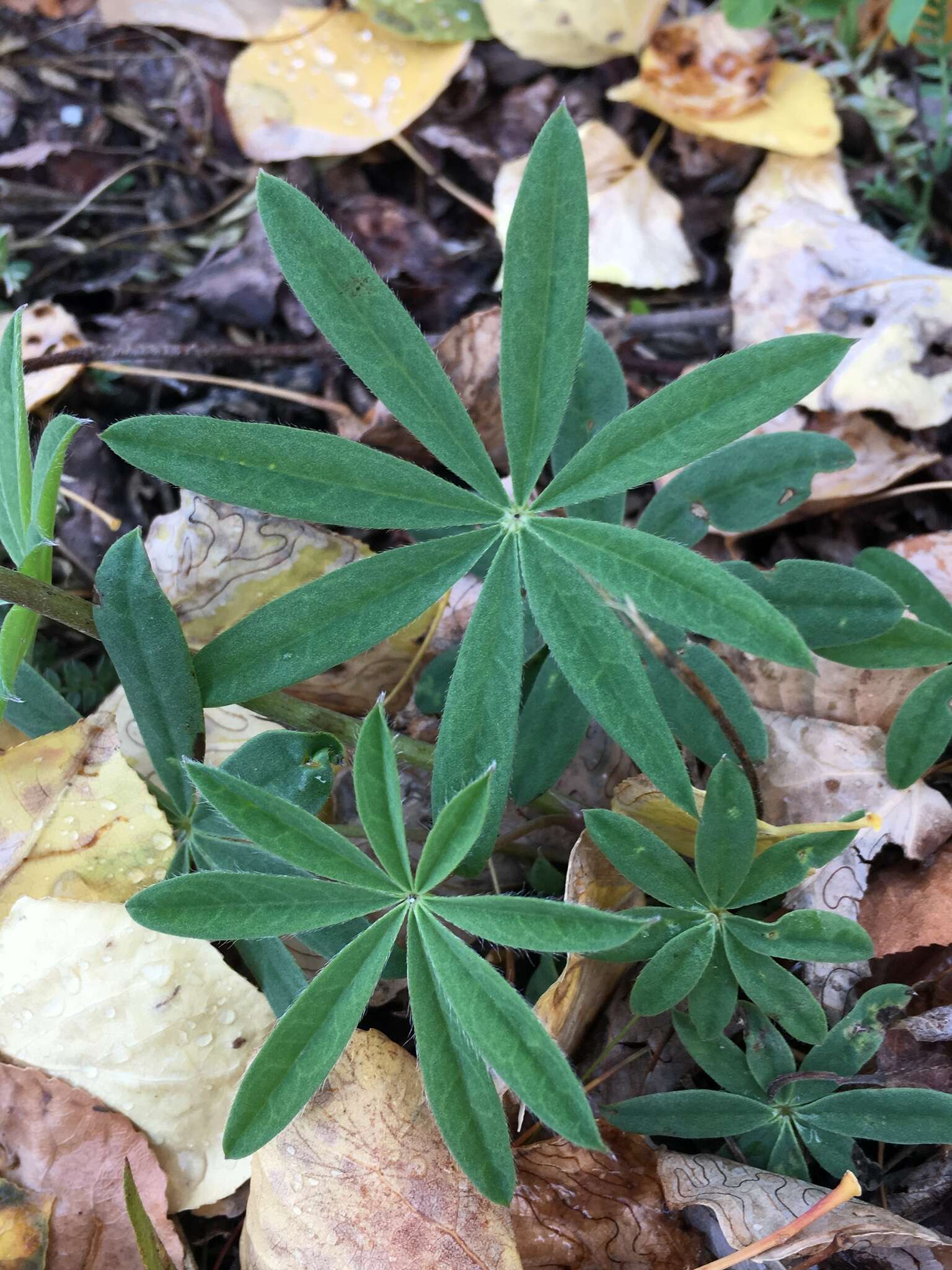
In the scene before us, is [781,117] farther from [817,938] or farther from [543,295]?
[817,938]

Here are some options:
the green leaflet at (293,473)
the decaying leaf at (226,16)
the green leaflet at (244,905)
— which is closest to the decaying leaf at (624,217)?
the decaying leaf at (226,16)

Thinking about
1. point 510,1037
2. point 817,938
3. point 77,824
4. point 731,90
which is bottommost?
point 77,824

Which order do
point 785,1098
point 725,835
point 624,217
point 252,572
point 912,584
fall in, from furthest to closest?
1. point 624,217
2. point 252,572
3. point 912,584
4. point 785,1098
5. point 725,835

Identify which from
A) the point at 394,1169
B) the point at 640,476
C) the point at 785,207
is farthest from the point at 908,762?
the point at 785,207

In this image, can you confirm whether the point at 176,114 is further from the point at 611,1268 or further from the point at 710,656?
the point at 611,1268

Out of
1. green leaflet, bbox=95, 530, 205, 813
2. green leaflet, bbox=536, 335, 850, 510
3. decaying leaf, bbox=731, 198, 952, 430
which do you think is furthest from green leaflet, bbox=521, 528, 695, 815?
decaying leaf, bbox=731, 198, 952, 430

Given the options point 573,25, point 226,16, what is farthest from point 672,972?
point 226,16

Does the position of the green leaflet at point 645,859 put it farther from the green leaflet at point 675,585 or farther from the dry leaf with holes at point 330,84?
the dry leaf with holes at point 330,84
